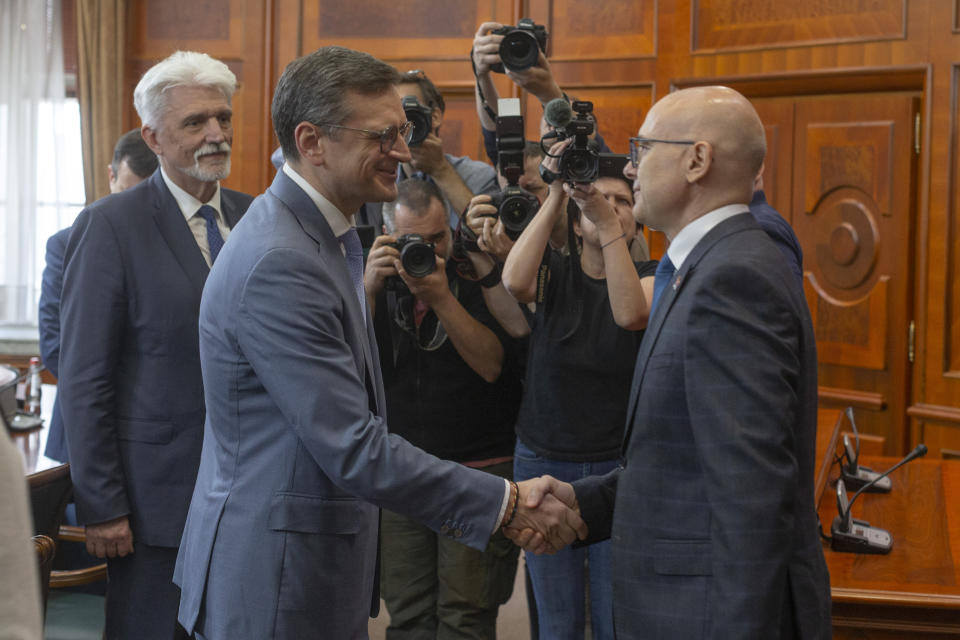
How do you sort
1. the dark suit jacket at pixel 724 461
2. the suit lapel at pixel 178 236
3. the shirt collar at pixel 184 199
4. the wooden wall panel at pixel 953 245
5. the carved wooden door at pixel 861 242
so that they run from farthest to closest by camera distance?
the carved wooden door at pixel 861 242, the wooden wall panel at pixel 953 245, the shirt collar at pixel 184 199, the suit lapel at pixel 178 236, the dark suit jacket at pixel 724 461

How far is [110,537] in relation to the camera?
2100 millimetres

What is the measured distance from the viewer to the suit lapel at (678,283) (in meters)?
1.55

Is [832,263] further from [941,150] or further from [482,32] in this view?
[482,32]

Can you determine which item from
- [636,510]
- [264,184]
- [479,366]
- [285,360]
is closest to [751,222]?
[636,510]

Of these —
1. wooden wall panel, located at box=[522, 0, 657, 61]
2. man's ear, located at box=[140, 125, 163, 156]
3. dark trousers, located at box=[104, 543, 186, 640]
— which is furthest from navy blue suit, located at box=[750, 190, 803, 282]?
wooden wall panel, located at box=[522, 0, 657, 61]

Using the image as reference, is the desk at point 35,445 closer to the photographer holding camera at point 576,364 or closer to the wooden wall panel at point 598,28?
the photographer holding camera at point 576,364

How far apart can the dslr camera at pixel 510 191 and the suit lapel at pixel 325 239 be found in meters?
0.97

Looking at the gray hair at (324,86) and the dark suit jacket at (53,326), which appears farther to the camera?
the dark suit jacket at (53,326)

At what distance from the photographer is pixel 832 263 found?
4430 millimetres

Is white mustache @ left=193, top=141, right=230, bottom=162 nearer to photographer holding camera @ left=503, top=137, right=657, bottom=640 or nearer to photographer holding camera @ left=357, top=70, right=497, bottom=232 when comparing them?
photographer holding camera @ left=357, top=70, right=497, bottom=232

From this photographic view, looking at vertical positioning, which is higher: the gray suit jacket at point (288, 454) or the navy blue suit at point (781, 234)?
the navy blue suit at point (781, 234)

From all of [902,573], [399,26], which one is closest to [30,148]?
[399,26]

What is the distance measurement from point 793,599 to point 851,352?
3.16m

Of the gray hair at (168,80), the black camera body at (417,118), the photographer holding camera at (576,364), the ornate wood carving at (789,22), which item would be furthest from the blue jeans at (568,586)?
the ornate wood carving at (789,22)
